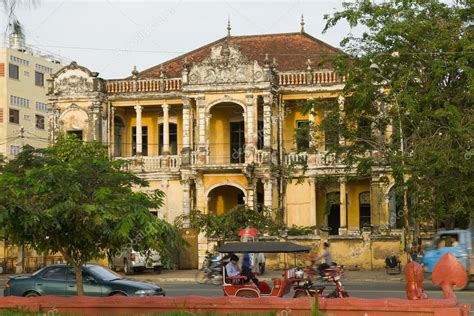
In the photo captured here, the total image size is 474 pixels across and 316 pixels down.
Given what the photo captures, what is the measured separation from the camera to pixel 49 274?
24031mm

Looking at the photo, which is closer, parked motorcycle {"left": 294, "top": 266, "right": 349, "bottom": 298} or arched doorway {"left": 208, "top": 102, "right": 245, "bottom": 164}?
parked motorcycle {"left": 294, "top": 266, "right": 349, "bottom": 298}

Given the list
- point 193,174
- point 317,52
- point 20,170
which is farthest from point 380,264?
point 20,170

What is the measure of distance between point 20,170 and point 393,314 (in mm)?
9191

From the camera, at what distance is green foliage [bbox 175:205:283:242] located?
4188 cm

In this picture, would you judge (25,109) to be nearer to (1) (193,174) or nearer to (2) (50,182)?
(1) (193,174)

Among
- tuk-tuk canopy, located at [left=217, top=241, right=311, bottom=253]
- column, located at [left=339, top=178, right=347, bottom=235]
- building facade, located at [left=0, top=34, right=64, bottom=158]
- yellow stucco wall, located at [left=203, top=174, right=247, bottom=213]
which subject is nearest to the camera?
tuk-tuk canopy, located at [left=217, top=241, right=311, bottom=253]

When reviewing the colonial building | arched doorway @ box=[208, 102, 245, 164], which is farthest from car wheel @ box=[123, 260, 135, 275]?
arched doorway @ box=[208, 102, 245, 164]

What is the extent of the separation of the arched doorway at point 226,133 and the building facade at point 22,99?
66.3 ft

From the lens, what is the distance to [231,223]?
41.9 m

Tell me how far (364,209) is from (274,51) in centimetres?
975

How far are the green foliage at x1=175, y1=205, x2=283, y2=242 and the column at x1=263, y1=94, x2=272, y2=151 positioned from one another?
3645mm

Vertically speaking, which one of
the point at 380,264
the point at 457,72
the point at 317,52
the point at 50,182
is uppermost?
the point at 317,52

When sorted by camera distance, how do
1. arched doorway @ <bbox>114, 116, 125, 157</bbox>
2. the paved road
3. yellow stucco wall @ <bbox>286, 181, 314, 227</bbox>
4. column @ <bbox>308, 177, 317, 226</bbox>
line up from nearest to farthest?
the paved road < column @ <bbox>308, 177, 317, 226</bbox> < yellow stucco wall @ <bbox>286, 181, 314, 227</bbox> < arched doorway @ <bbox>114, 116, 125, 157</bbox>

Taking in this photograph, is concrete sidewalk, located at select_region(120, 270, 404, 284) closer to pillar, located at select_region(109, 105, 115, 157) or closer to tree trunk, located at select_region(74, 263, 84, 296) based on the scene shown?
pillar, located at select_region(109, 105, 115, 157)
